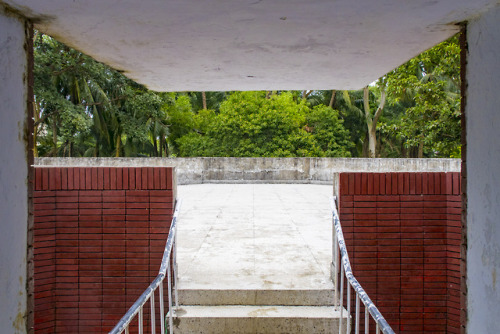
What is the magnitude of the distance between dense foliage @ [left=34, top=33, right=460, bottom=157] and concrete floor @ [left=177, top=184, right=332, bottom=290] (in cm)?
334

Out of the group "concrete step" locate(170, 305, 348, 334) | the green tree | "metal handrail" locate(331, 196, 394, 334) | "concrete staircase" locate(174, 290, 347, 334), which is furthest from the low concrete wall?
"concrete step" locate(170, 305, 348, 334)

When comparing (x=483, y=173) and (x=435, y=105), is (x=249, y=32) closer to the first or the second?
(x=483, y=173)

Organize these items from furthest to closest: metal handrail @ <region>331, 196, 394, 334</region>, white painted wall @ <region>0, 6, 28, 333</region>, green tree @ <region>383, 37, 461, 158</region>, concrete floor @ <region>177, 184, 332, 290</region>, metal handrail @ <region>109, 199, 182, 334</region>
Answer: green tree @ <region>383, 37, 461, 158</region>, concrete floor @ <region>177, 184, 332, 290</region>, white painted wall @ <region>0, 6, 28, 333</region>, metal handrail @ <region>331, 196, 394, 334</region>, metal handrail @ <region>109, 199, 182, 334</region>

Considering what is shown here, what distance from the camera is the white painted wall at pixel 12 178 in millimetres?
2559

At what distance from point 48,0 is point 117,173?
2052 millimetres

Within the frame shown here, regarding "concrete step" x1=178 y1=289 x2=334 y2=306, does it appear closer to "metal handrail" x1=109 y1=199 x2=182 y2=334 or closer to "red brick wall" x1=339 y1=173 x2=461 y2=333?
"metal handrail" x1=109 y1=199 x2=182 y2=334

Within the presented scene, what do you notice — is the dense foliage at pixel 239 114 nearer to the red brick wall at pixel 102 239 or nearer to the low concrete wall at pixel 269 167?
the low concrete wall at pixel 269 167

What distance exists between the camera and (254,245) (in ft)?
19.2

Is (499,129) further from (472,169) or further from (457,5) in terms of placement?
(457,5)

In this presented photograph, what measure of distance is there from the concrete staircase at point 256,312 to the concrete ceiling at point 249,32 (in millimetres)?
2364

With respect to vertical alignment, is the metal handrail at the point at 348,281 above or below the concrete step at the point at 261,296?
above

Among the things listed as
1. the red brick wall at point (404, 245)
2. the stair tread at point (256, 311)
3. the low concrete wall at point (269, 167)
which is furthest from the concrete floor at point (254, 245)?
the low concrete wall at point (269, 167)

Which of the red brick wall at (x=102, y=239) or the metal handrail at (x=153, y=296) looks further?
the red brick wall at (x=102, y=239)

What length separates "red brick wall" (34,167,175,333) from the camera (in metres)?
4.19
